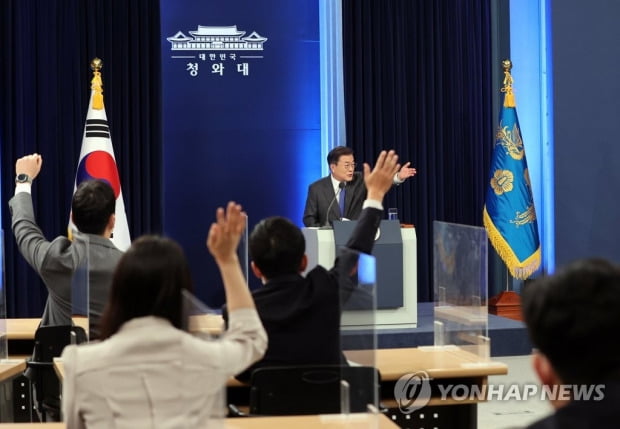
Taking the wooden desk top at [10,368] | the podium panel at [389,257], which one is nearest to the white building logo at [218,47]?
the podium panel at [389,257]

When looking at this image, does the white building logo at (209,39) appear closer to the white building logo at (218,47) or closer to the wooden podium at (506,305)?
the white building logo at (218,47)

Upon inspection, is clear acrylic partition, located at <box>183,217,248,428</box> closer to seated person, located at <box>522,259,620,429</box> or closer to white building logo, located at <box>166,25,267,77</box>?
seated person, located at <box>522,259,620,429</box>

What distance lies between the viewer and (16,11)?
762cm

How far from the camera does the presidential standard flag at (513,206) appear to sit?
25.4ft

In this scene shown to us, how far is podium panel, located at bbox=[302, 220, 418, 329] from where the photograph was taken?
6312 millimetres

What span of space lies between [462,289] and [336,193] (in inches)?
126

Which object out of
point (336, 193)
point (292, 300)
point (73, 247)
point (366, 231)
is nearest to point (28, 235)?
point (73, 247)

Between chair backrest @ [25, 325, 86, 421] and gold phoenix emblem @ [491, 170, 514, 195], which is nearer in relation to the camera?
chair backrest @ [25, 325, 86, 421]

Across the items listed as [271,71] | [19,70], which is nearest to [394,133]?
[271,71]

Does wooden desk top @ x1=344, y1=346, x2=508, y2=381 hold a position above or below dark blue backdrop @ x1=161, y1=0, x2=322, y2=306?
below

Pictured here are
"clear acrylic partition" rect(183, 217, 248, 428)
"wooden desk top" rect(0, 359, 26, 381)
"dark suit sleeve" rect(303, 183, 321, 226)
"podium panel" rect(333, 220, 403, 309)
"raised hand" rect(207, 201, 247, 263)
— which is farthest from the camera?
"dark suit sleeve" rect(303, 183, 321, 226)

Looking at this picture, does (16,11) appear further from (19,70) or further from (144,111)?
(144,111)

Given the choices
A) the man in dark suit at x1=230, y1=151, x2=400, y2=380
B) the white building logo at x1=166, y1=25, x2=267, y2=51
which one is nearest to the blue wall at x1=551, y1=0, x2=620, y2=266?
the white building logo at x1=166, y1=25, x2=267, y2=51

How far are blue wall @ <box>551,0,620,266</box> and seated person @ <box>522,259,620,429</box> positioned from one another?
23.3 feet
